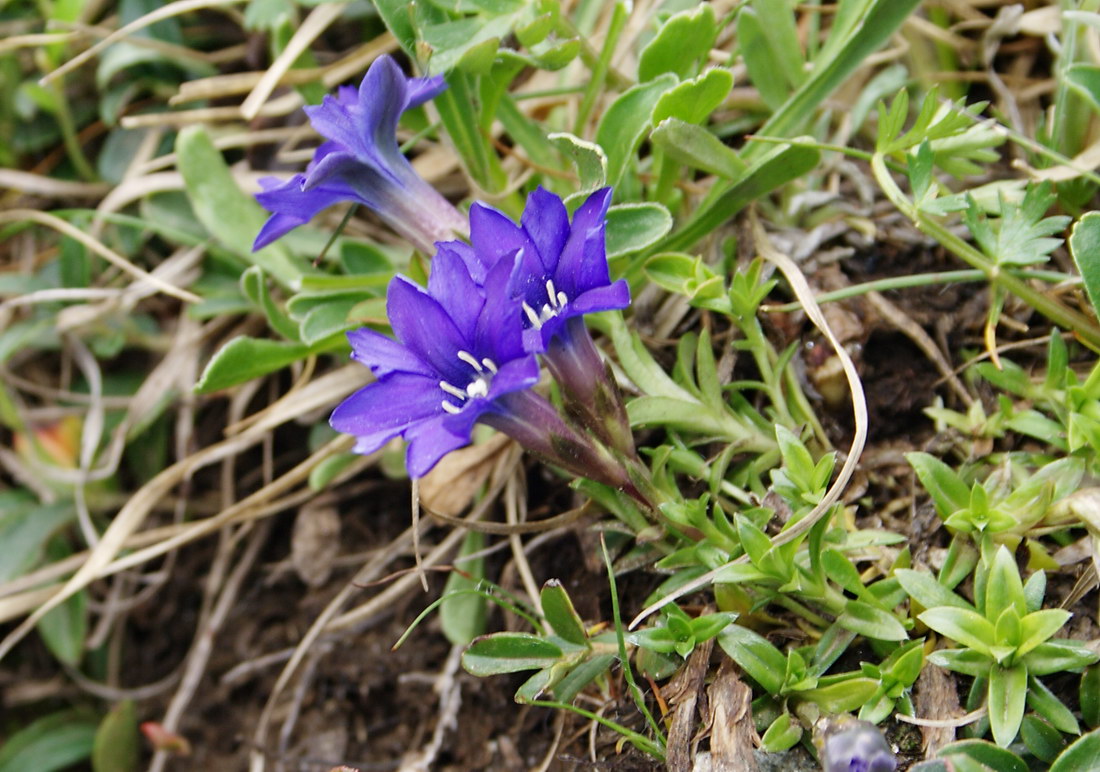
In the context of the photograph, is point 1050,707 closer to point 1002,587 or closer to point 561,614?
point 1002,587

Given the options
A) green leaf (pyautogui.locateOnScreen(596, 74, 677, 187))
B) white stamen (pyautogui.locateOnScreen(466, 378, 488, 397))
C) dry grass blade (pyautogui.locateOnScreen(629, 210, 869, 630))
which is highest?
green leaf (pyautogui.locateOnScreen(596, 74, 677, 187))

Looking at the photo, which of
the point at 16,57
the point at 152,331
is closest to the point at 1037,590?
the point at 152,331

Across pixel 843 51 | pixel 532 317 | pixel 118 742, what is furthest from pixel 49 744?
pixel 843 51

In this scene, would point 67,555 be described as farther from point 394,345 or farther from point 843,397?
point 843,397

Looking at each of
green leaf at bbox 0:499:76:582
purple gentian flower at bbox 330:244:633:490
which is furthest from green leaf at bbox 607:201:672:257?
green leaf at bbox 0:499:76:582

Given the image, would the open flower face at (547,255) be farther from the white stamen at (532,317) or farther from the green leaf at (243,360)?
the green leaf at (243,360)

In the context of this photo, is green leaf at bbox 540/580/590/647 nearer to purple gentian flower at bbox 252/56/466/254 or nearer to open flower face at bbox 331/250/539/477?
open flower face at bbox 331/250/539/477

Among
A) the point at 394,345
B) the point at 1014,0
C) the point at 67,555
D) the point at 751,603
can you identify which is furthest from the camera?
the point at 67,555
